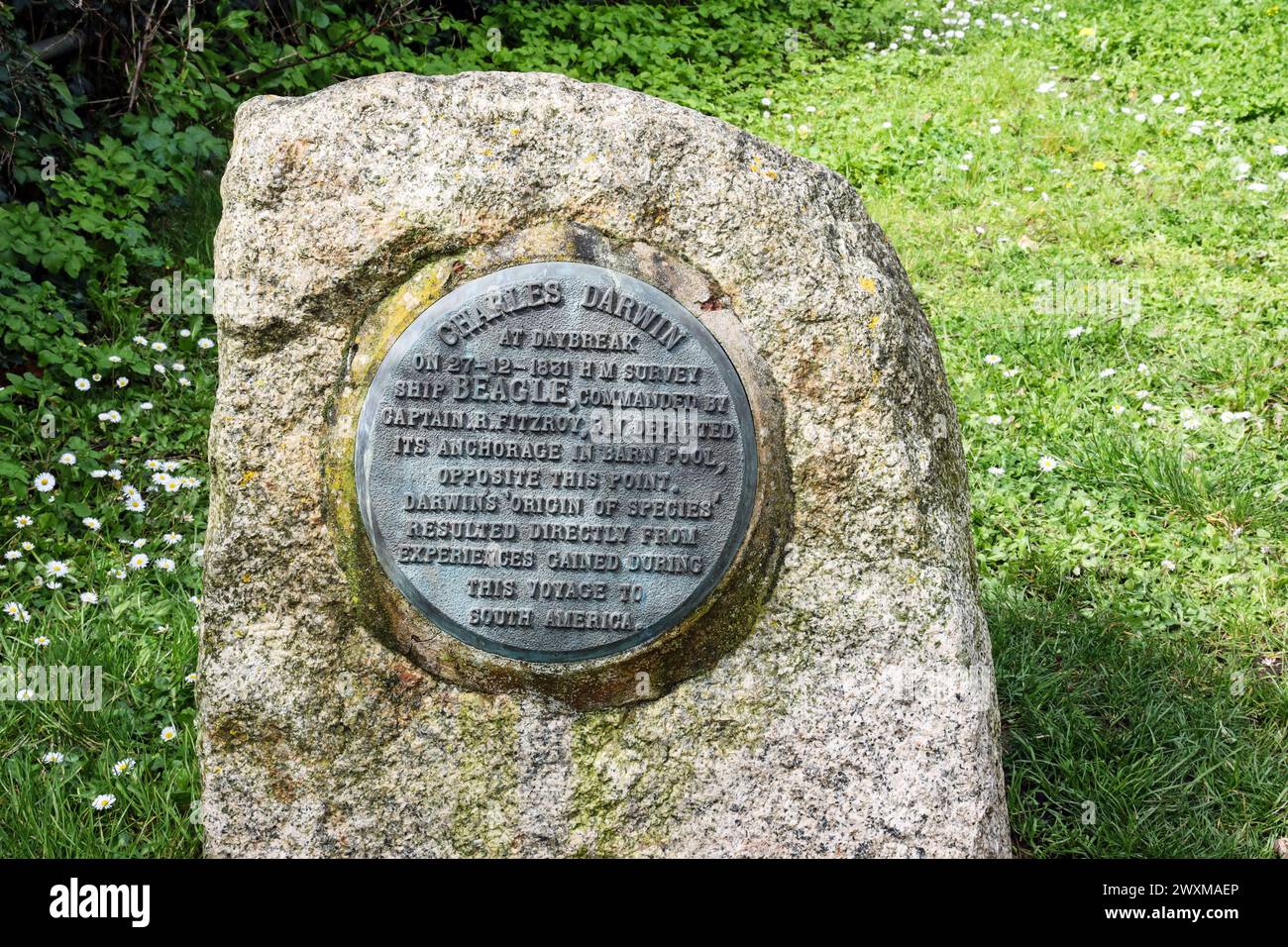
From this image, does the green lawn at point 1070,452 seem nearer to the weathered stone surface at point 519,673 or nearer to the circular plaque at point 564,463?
the weathered stone surface at point 519,673

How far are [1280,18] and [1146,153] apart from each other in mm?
1570

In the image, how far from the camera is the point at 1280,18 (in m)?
6.67

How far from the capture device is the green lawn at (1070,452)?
3.01 metres

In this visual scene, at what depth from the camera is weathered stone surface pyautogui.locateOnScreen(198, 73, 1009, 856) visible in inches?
98.0

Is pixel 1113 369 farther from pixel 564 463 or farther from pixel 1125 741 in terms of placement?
pixel 564 463

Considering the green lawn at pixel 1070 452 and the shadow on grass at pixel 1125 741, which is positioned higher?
the green lawn at pixel 1070 452

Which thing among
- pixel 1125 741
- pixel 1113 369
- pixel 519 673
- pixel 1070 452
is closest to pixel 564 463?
pixel 519 673

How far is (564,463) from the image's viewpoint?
2.50 meters

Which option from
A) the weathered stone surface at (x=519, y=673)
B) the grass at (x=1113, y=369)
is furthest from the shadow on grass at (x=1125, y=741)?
the weathered stone surface at (x=519, y=673)

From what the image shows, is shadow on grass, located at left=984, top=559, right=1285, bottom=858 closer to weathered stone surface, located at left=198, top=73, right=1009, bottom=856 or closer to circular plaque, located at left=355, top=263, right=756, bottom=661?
weathered stone surface, located at left=198, top=73, right=1009, bottom=856

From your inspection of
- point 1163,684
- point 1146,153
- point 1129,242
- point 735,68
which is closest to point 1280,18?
point 1146,153

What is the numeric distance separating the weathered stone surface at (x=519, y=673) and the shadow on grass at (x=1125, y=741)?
55 cm

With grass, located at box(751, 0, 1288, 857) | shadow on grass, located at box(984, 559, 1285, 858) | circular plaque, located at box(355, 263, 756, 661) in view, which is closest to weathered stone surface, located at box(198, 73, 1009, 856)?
circular plaque, located at box(355, 263, 756, 661)

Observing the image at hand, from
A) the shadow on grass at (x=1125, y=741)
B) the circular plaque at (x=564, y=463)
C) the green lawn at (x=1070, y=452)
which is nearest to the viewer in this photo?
the circular plaque at (x=564, y=463)
